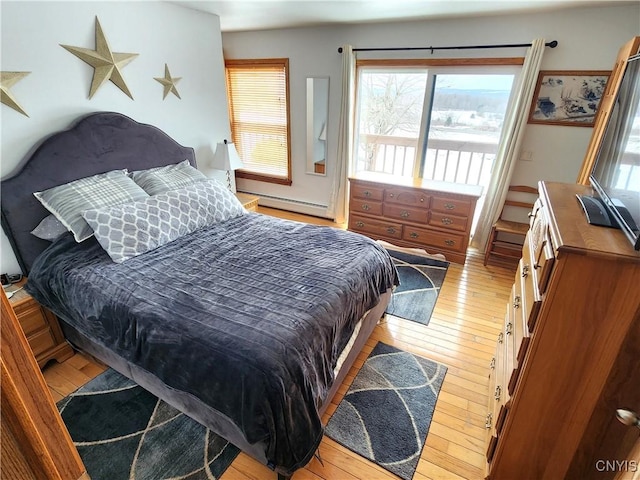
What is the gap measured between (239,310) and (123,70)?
7.41 feet

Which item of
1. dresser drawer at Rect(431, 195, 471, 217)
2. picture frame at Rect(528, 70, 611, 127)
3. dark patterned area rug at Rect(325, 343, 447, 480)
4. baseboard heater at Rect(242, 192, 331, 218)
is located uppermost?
picture frame at Rect(528, 70, 611, 127)

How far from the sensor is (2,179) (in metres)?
2.08

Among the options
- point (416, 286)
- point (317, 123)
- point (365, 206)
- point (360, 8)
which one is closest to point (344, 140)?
point (317, 123)

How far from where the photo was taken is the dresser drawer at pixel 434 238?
347 cm

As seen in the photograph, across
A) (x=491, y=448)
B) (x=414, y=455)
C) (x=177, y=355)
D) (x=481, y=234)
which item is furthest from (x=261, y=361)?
(x=481, y=234)

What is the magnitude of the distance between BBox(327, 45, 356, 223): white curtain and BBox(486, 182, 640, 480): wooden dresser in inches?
114

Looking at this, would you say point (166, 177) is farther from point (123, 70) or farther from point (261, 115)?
point (261, 115)

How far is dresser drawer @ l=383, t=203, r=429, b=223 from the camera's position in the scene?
3.55 m

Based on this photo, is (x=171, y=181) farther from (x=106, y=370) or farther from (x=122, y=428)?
(x=122, y=428)

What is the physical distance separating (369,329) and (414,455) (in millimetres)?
811

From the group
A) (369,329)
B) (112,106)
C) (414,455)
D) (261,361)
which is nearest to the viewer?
(261,361)

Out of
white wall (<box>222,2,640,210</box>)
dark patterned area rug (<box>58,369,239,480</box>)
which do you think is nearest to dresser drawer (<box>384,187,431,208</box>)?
white wall (<box>222,2,640,210</box>)

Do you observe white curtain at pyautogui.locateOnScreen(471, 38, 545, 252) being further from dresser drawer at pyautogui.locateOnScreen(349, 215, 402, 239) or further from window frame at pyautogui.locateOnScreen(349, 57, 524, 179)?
dresser drawer at pyautogui.locateOnScreen(349, 215, 402, 239)

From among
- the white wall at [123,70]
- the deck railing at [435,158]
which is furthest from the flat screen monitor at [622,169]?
the white wall at [123,70]
